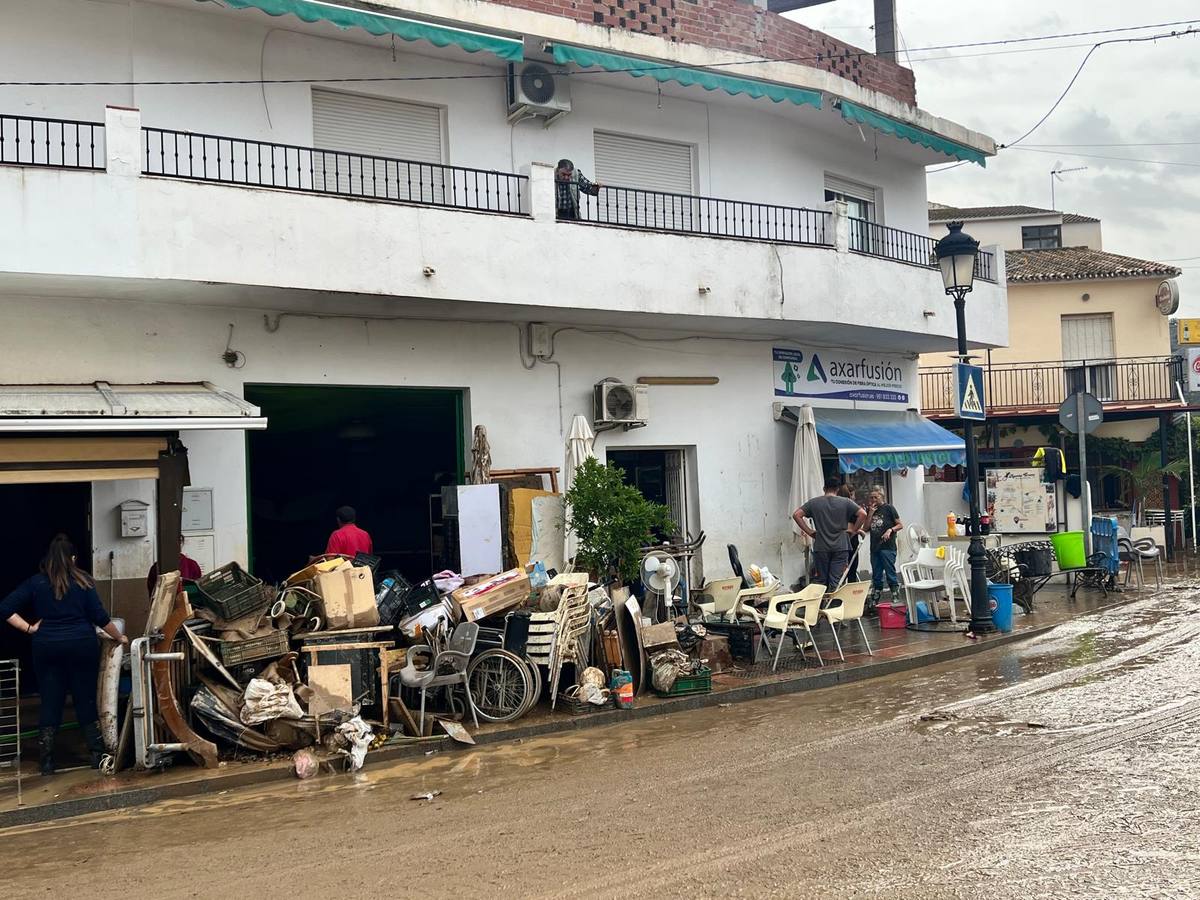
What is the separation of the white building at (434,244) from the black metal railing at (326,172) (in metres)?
0.05

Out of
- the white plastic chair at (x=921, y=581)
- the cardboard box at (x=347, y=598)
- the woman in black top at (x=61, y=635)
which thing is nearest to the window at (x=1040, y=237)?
the white plastic chair at (x=921, y=581)

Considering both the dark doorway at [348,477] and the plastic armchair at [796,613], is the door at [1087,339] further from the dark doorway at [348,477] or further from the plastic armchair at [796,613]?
the plastic armchair at [796,613]

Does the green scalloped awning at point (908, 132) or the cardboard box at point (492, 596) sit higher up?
the green scalloped awning at point (908, 132)

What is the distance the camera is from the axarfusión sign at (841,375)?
17.0m

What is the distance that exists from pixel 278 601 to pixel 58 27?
668 cm

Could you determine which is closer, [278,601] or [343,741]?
[343,741]

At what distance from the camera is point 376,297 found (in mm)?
12211

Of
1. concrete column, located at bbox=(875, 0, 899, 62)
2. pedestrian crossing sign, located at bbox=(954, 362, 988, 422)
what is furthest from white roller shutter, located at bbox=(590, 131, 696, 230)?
concrete column, located at bbox=(875, 0, 899, 62)

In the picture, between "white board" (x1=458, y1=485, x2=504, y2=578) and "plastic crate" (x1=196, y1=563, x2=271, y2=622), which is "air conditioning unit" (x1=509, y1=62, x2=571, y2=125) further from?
"plastic crate" (x1=196, y1=563, x2=271, y2=622)

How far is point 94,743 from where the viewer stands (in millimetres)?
8469

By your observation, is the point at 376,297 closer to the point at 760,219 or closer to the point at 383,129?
the point at 383,129

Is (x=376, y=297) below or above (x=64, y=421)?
above

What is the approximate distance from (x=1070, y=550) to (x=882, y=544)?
4173 mm

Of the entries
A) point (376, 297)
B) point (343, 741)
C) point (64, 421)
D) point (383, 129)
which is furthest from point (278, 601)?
point (383, 129)
